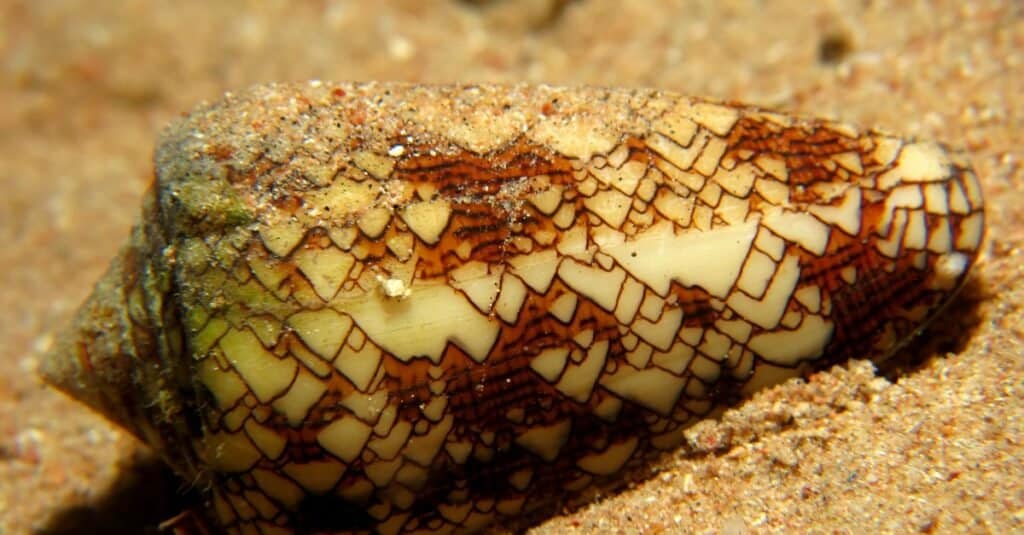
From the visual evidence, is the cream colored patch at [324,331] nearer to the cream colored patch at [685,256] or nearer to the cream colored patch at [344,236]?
the cream colored patch at [344,236]

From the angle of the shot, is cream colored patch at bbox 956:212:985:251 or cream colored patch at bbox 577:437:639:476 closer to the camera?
cream colored patch at bbox 577:437:639:476

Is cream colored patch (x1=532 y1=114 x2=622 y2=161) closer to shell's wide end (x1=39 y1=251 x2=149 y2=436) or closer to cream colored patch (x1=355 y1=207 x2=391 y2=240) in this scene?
cream colored patch (x1=355 y1=207 x2=391 y2=240)

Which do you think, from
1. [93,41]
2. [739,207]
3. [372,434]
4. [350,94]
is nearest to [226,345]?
[372,434]

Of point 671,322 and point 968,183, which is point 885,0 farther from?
point 671,322

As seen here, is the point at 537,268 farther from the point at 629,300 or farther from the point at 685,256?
the point at 685,256

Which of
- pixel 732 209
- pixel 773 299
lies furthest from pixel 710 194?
pixel 773 299

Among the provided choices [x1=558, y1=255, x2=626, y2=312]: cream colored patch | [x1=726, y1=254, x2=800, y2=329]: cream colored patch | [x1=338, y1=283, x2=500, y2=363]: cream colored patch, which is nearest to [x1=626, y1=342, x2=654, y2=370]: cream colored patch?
[x1=558, y1=255, x2=626, y2=312]: cream colored patch
